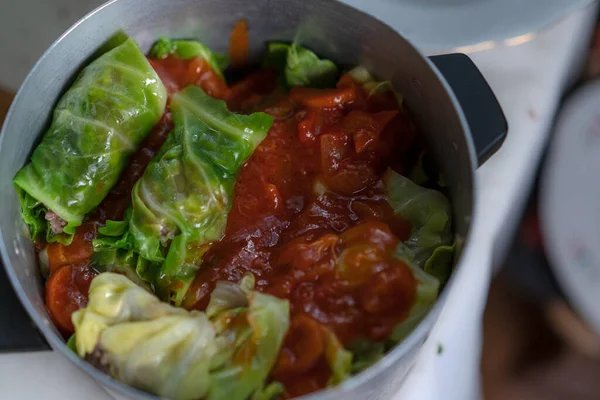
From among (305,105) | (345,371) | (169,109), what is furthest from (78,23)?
(345,371)

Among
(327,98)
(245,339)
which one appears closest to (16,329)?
(245,339)

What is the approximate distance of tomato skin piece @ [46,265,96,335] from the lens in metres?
0.76

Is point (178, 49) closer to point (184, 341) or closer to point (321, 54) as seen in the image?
point (321, 54)

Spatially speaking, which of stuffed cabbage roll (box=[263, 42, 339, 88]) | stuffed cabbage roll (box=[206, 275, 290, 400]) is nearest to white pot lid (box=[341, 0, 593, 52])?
stuffed cabbage roll (box=[263, 42, 339, 88])

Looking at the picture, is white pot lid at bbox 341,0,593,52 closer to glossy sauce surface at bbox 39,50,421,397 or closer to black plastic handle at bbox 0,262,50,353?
glossy sauce surface at bbox 39,50,421,397

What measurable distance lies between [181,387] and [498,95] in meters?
0.76

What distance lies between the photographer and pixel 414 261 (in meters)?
0.78

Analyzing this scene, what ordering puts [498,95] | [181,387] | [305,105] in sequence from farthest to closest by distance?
[498,95] < [305,105] < [181,387]

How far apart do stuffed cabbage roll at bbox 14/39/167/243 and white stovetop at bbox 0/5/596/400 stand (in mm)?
222

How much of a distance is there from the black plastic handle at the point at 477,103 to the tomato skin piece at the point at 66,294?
0.55m

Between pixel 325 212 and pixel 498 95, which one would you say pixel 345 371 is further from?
pixel 498 95

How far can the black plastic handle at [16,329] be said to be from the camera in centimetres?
74

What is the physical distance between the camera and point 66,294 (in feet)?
2.54

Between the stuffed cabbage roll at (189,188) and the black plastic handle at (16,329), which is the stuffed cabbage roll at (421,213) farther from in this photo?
the black plastic handle at (16,329)
